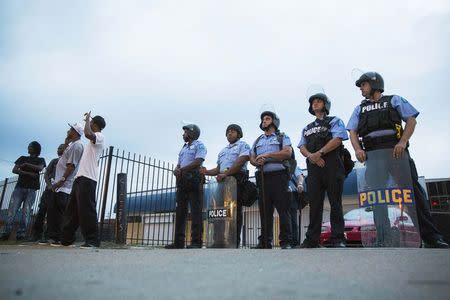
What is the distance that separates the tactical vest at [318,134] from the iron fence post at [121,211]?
4577 mm

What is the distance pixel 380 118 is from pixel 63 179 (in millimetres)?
4525

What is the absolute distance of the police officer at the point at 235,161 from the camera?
17.4ft

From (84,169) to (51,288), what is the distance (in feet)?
12.0

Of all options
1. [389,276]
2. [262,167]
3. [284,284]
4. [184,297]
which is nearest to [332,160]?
[262,167]

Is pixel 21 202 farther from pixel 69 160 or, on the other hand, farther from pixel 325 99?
pixel 325 99

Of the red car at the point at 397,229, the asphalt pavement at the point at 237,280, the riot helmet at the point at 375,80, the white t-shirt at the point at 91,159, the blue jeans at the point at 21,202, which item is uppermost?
the riot helmet at the point at 375,80

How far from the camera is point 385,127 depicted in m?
4.02

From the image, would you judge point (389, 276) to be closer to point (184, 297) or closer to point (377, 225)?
point (184, 297)

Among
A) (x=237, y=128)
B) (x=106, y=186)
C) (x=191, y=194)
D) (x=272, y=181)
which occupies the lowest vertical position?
(x=191, y=194)

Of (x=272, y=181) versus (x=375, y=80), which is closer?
(x=375, y=80)

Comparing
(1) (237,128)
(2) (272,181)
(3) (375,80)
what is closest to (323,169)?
(2) (272,181)

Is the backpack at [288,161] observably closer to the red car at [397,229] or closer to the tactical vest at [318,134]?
the tactical vest at [318,134]

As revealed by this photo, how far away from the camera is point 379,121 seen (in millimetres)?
4031

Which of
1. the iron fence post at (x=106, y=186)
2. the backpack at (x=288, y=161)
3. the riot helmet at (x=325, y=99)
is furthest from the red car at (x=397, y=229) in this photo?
the iron fence post at (x=106, y=186)
